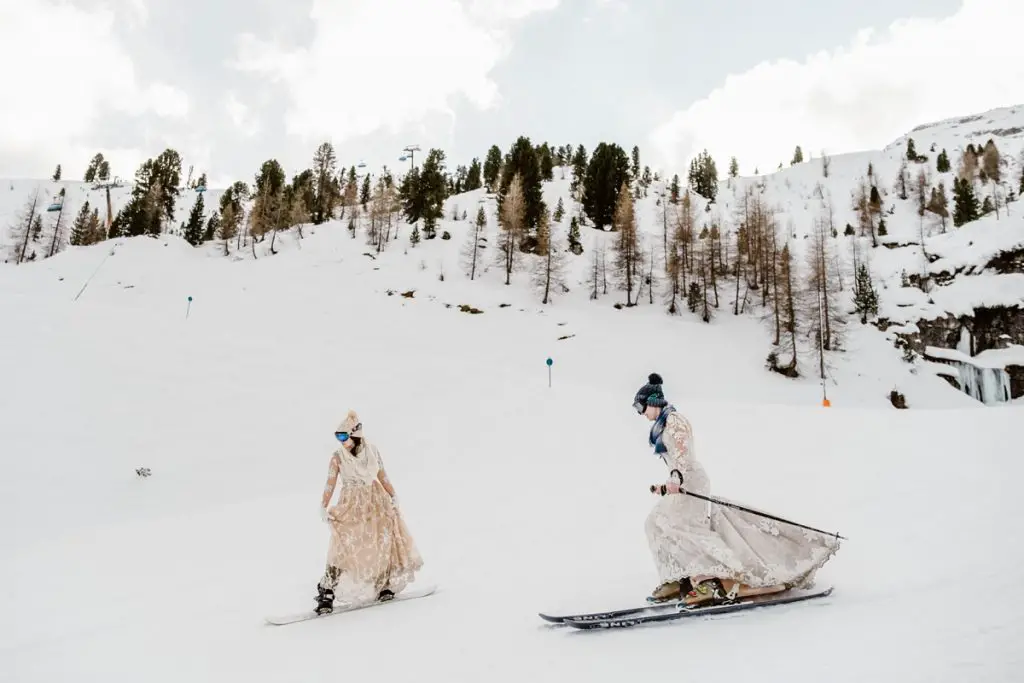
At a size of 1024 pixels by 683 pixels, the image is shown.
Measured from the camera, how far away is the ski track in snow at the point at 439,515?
3523 millimetres

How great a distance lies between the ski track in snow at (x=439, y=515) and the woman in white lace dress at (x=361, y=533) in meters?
0.45

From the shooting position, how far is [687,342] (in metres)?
36.1

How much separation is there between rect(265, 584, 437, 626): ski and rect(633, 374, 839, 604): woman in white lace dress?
278 cm

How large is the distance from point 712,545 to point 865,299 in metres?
42.4

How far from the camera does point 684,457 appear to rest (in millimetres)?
4520

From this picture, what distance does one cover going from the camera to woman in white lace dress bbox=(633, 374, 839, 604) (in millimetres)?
4281

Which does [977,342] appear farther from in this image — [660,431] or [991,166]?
[991,166]

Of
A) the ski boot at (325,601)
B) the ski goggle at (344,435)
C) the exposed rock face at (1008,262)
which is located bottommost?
the ski boot at (325,601)

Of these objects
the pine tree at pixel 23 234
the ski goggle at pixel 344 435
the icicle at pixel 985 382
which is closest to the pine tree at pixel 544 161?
the icicle at pixel 985 382

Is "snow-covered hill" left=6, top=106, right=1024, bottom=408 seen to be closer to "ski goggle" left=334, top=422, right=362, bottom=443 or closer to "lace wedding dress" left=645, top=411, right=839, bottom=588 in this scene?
"lace wedding dress" left=645, top=411, right=839, bottom=588

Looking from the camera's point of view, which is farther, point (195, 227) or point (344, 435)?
point (195, 227)

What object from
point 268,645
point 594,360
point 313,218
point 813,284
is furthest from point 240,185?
point 268,645

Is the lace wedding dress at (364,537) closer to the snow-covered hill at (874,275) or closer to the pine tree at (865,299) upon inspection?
the snow-covered hill at (874,275)

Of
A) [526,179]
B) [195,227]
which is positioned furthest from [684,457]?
[195,227]
